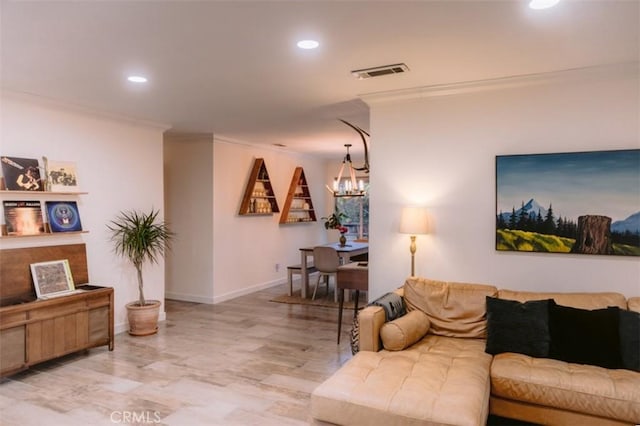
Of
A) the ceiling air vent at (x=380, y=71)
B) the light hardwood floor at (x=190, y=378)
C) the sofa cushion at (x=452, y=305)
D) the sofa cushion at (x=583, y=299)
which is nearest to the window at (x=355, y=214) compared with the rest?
the light hardwood floor at (x=190, y=378)

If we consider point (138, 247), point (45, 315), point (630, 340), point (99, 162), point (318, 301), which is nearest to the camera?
point (630, 340)

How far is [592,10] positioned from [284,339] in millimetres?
3922

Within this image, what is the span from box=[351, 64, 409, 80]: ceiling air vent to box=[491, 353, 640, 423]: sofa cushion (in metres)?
2.25

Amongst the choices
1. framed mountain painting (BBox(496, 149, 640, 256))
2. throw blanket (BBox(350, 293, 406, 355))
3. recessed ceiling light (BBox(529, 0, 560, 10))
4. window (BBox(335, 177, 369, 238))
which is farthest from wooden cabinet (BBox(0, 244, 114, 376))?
window (BBox(335, 177, 369, 238))

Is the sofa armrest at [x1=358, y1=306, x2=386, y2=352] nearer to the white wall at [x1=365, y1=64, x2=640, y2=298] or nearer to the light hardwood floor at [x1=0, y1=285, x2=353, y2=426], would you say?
the light hardwood floor at [x1=0, y1=285, x2=353, y2=426]

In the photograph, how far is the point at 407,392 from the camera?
225 centimetres

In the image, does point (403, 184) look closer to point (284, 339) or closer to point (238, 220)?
point (284, 339)

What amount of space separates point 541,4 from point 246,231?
18.3ft

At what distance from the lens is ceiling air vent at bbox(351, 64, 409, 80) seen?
323 cm

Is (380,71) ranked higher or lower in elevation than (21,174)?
higher

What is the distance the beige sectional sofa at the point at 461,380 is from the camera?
218cm

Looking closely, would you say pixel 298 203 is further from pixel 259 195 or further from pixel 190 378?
pixel 190 378

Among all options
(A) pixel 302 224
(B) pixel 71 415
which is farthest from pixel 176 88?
(A) pixel 302 224

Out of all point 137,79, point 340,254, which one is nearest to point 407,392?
point 137,79
